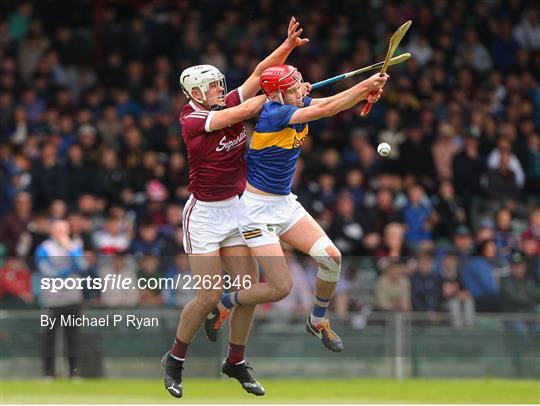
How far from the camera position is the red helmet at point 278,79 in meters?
12.3

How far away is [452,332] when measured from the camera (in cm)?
1792

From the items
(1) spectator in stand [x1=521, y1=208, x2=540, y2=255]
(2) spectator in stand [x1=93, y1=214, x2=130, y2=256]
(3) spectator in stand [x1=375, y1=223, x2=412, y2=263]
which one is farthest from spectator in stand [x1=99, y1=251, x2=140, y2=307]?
(1) spectator in stand [x1=521, y1=208, x2=540, y2=255]

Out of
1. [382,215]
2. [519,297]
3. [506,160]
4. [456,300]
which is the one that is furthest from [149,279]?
[506,160]

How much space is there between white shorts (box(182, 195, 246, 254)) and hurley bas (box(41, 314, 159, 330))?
429 centimetres

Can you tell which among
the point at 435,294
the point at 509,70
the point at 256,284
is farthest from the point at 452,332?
the point at 509,70

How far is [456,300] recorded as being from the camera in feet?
58.7

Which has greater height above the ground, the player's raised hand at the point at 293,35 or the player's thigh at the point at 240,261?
the player's raised hand at the point at 293,35

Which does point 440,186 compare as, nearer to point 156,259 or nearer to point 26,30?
point 156,259

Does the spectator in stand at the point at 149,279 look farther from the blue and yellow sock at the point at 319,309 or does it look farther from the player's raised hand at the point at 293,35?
the player's raised hand at the point at 293,35

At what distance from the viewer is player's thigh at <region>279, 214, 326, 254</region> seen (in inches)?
501

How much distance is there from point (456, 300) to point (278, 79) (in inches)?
253

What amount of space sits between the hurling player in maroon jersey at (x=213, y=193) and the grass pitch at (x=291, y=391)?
5.97 feet

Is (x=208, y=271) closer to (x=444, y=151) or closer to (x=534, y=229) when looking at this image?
(x=534, y=229)

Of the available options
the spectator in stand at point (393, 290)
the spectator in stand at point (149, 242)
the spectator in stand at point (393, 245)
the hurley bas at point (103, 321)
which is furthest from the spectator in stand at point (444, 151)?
the hurley bas at point (103, 321)
